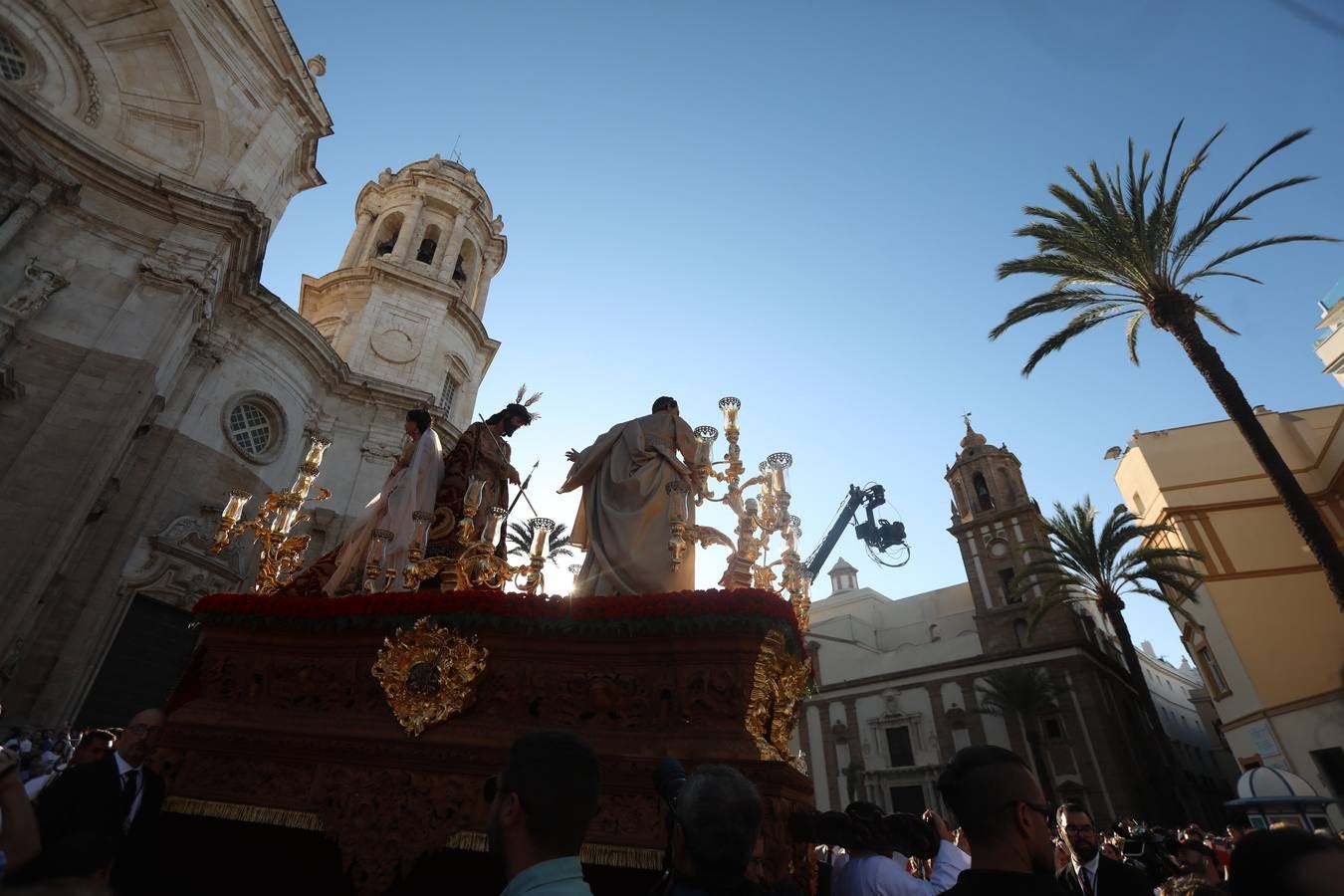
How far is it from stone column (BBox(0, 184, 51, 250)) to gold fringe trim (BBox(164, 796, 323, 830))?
48.3 ft

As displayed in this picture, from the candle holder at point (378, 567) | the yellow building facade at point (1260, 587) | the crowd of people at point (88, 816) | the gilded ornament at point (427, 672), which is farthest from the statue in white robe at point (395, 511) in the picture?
the yellow building facade at point (1260, 587)

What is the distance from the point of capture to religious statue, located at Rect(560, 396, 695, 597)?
16.9ft

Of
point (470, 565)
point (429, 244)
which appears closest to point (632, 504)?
point (470, 565)

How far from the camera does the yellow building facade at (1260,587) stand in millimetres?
19078

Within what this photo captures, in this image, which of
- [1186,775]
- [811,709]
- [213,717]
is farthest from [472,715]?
[1186,775]

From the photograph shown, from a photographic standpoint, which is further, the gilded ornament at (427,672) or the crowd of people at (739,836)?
the gilded ornament at (427,672)

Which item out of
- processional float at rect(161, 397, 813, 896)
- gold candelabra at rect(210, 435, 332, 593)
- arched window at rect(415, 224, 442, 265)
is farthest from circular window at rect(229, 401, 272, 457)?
processional float at rect(161, 397, 813, 896)

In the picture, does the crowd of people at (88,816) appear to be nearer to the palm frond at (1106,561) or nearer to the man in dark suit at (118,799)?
the man in dark suit at (118,799)

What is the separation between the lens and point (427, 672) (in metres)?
4.43

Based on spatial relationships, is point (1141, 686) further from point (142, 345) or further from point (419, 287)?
point (142, 345)

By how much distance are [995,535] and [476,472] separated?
125 ft

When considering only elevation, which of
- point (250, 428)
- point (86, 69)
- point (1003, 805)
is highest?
point (86, 69)

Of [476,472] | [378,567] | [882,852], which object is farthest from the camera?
[476,472]

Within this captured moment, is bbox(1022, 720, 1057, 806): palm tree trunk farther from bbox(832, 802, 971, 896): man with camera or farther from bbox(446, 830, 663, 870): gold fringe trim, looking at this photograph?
bbox(446, 830, 663, 870): gold fringe trim
